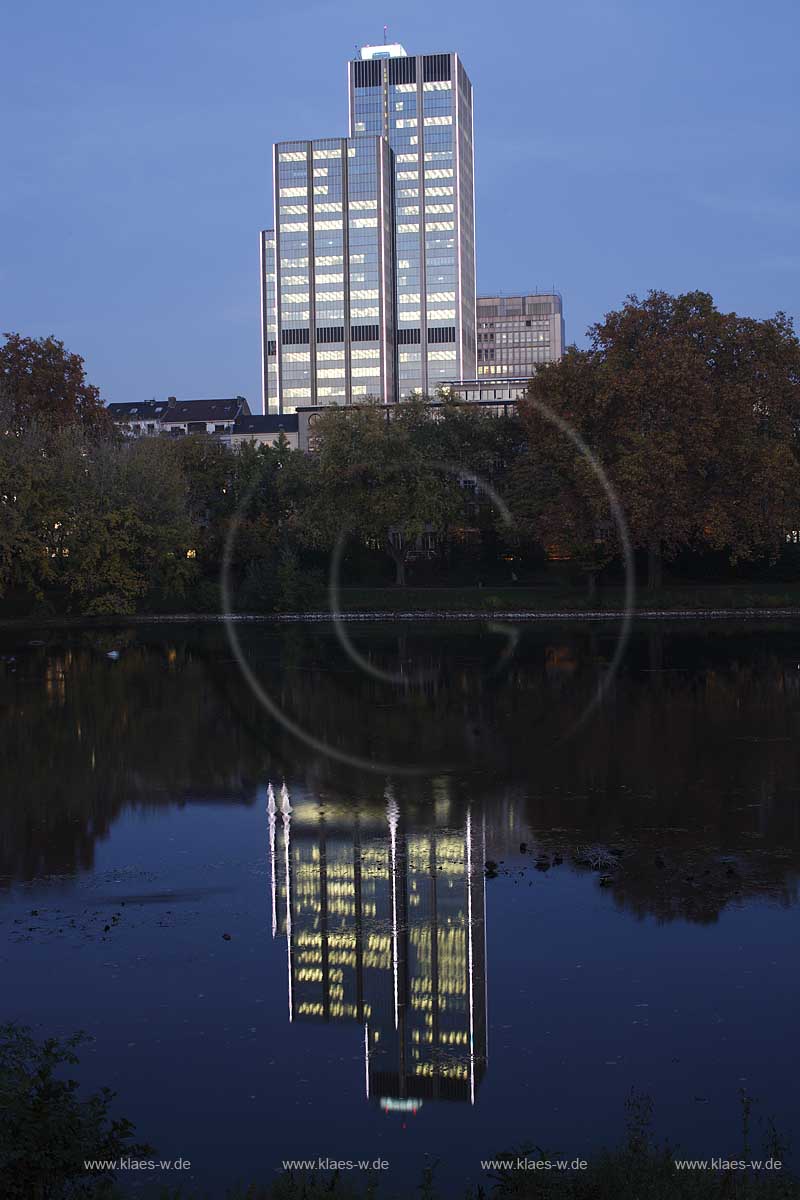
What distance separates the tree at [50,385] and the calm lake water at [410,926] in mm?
60566

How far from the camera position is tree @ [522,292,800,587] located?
192 feet

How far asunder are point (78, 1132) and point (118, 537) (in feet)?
184

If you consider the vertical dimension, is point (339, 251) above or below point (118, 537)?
above

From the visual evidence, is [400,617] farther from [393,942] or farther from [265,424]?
[265,424]

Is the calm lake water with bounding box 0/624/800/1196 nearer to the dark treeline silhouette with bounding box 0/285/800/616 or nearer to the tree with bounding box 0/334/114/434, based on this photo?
the dark treeline silhouette with bounding box 0/285/800/616

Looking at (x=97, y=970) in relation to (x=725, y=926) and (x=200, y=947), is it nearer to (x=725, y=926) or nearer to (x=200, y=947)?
(x=200, y=947)

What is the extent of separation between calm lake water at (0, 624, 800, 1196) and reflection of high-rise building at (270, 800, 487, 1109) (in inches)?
1.3

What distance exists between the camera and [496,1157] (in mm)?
6816

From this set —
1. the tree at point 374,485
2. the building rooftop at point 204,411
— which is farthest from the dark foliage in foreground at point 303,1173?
the building rooftop at point 204,411

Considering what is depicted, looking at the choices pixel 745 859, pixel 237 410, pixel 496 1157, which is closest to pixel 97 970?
pixel 496 1157

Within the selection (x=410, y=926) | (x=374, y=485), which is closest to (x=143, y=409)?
(x=374, y=485)

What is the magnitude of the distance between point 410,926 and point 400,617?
51.3m

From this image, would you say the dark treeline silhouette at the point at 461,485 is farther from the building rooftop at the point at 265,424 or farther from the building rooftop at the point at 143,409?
the building rooftop at the point at 143,409

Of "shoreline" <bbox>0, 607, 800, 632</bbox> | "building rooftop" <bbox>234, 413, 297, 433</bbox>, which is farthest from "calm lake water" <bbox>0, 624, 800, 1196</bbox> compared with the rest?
"building rooftop" <bbox>234, 413, 297, 433</bbox>
